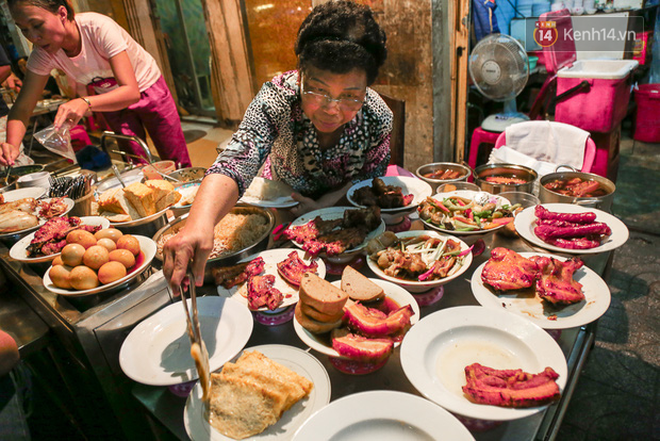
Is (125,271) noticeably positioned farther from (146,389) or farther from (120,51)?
(120,51)

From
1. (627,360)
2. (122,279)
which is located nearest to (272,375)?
(122,279)

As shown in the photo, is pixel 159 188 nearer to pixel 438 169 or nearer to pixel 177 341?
pixel 177 341

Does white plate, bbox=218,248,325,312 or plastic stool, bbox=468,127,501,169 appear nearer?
white plate, bbox=218,248,325,312

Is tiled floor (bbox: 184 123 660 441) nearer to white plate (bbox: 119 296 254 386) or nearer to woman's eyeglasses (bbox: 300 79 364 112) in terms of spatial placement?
woman's eyeglasses (bbox: 300 79 364 112)

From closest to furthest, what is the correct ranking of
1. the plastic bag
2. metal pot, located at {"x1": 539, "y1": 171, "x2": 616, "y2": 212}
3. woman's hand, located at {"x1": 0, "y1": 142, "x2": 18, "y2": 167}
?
Answer: metal pot, located at {"x1": 539, "y1": 171, "x2": 616, "y2": 212}, the plastic bag, woman's hand, located at {"x1": 0, "y1": 142, "x2": 18, "y2": 167}

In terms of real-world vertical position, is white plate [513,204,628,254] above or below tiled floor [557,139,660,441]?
above

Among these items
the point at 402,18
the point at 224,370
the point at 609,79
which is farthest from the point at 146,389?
the point at 609,79

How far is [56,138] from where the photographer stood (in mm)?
2670

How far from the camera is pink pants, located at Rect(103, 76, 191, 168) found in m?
3.86

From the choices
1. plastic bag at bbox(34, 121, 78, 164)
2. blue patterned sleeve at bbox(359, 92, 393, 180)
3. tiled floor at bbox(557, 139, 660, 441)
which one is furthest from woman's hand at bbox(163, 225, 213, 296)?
tiled floor at bbox(557, 139, 660, 441)

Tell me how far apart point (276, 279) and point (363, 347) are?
0.59 meters

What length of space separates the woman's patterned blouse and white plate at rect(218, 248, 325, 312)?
0.38m

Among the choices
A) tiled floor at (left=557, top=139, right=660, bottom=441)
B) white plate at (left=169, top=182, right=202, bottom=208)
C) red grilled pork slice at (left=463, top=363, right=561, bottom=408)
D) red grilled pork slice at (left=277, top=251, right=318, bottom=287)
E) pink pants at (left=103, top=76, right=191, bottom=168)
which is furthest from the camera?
pink pants at (left=103, top=76, right=191, bottom=168)

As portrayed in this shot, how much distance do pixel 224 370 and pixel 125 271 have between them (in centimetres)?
74
